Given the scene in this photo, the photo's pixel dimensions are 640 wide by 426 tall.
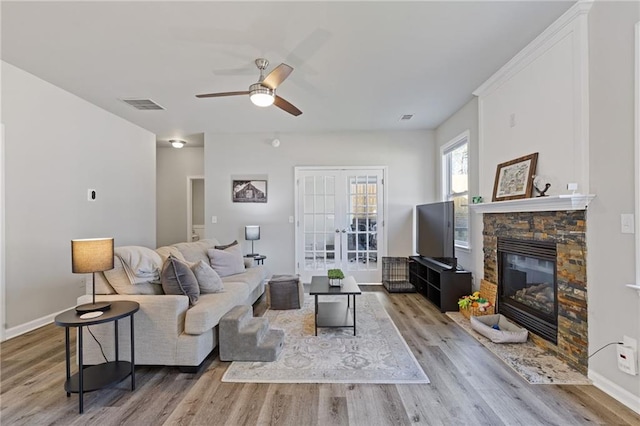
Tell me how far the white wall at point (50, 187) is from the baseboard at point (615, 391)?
5262mm

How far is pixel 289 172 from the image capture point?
230 inches

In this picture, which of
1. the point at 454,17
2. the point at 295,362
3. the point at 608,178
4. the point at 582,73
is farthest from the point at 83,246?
the point at 582,73

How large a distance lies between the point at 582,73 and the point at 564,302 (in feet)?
5.95

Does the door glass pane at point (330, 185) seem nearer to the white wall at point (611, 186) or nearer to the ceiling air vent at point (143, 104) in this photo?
the ceiling air vent at point (143, 104)

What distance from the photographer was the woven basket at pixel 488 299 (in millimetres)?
3613

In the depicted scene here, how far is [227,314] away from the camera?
109 inches

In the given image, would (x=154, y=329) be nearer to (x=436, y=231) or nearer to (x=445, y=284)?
(x=445, y=284)

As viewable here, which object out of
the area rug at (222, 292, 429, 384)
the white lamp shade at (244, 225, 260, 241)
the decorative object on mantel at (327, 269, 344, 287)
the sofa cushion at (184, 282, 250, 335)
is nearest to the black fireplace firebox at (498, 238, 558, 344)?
the area rug at (222, 292, 429, 384)

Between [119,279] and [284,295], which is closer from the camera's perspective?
[119,279]

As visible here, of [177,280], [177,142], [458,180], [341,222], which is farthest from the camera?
[177,142]

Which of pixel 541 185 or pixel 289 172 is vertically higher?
pixel 289 172

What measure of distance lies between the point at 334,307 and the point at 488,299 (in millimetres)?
1826

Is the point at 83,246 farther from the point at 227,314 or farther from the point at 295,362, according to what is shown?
the point at 295,362

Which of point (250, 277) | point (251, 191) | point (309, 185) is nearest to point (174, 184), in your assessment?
point (251, 191)
